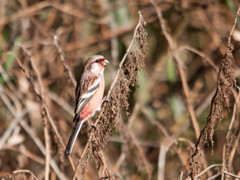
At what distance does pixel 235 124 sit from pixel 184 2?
3597 mm

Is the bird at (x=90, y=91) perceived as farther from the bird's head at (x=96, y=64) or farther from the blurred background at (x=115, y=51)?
the blurred background at (x=115, y=51)


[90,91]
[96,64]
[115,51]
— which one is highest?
[115,51]

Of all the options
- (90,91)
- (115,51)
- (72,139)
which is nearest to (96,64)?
(90,91)

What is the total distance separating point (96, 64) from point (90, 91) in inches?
11.9

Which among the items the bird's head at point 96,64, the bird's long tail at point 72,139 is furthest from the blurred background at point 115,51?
the bird's long tail at point 72,139

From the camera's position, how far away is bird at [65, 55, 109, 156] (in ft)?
12.1

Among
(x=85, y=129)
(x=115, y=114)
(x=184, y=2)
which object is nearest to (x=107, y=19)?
(x=184, y=2)

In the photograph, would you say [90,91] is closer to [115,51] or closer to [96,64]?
[96,64]

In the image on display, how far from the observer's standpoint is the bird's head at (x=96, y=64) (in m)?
3.88

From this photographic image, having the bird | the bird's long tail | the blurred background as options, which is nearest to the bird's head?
the bird

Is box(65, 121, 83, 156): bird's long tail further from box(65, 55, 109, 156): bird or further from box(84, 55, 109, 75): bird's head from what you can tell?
box(84, 55, 109, 75): bird's head

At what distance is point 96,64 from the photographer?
12.9 feet

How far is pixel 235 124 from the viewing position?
3.19 metres

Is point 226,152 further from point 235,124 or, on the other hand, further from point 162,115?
point 162,115
